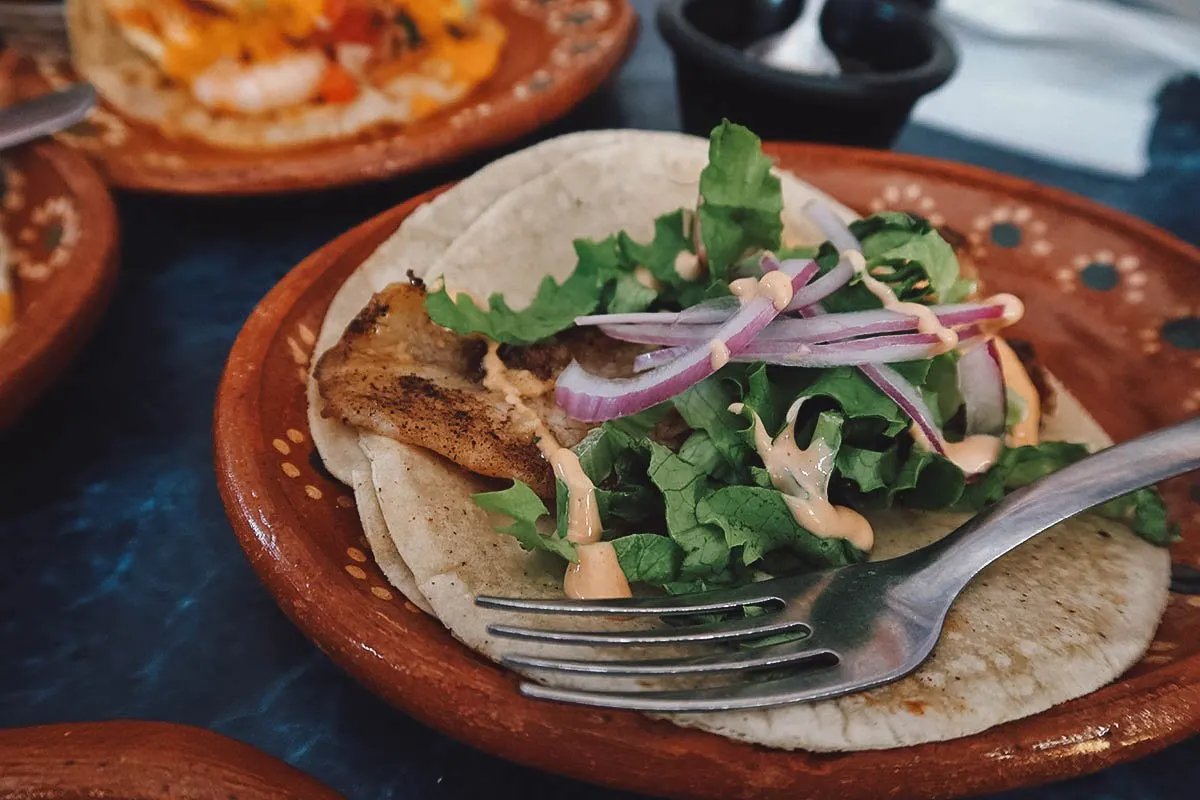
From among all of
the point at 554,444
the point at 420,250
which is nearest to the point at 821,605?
the point at 554,444

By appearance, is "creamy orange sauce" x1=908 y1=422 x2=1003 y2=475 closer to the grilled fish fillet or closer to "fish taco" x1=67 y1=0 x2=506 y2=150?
the grilled fish fillet

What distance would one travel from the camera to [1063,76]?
3.12 m

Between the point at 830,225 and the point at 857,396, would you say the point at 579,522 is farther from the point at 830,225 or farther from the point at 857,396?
the point at 830,225

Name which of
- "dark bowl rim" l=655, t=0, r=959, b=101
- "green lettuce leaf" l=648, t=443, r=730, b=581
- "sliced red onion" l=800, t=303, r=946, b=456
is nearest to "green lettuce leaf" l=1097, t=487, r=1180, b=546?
"sliced red onion" l=800, t=303, r=946, b=456

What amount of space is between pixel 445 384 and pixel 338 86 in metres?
1.73

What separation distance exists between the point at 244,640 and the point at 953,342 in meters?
1.27

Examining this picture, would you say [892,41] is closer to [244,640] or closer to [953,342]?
[953,342]

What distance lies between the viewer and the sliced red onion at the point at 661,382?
134 cm

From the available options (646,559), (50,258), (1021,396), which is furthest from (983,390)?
(50,258)

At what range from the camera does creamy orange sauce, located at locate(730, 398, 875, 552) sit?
4.12ft

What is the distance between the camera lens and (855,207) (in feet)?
6.57

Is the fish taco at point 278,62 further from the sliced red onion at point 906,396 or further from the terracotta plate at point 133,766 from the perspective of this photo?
the terracotta plate at point 133,766

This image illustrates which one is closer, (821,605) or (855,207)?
(821,605)

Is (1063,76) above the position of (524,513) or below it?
below
